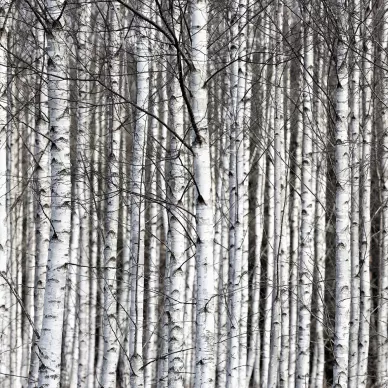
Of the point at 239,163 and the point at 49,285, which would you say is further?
the point at 239,163

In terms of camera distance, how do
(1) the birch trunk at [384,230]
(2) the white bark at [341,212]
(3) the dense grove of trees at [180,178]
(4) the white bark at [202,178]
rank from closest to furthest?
1. (4) the white bark at [202,178]
2. (3) the dense grove of trees at [180,178]
3. (2) the white bark at [341,212]
4. (1) the birch trunk at [384,230]

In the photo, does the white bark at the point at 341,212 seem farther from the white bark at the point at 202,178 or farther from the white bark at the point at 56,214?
the white bark at the point at 56,214

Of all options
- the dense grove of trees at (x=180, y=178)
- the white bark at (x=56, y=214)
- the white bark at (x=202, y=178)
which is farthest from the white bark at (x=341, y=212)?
the white bark at (x=56, y=214)

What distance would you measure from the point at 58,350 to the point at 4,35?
297cm

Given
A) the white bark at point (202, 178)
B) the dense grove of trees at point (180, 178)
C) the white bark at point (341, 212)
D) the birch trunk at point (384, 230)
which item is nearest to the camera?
the white bark at point (202, 178)

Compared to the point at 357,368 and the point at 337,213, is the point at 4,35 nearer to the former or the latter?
the point at 337,213

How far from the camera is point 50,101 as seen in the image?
522cm

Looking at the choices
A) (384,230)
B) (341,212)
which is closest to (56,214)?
(341,212)

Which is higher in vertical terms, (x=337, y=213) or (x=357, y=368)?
(x=337, y=213)

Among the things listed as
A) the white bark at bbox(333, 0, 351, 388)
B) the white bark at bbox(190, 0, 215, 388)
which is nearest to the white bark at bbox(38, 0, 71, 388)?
the white bark at bbox(190, 0, 215, 388)

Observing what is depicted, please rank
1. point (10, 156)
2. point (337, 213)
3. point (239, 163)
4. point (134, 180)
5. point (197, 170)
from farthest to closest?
point (10, 156) < point (239, 163) < point (134, 180) < point (337, 213) < point (197, 170)

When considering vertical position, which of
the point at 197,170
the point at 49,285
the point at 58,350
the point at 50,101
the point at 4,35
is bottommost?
the point at 58,350

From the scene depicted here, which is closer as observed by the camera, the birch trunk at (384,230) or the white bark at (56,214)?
the white bark at (56,214)

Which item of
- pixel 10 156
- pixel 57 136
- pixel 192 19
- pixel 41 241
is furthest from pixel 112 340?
pixel 10 156
